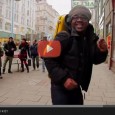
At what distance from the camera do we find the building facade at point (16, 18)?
5303cm

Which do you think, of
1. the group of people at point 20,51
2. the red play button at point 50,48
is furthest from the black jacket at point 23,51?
the red play button at point 50,48

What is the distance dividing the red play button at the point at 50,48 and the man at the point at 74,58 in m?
0.06

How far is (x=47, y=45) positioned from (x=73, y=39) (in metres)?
0.28

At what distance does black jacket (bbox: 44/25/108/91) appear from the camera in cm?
257

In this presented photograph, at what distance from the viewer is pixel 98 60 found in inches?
109

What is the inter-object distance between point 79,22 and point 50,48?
0.37m

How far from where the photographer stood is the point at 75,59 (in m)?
2.62
